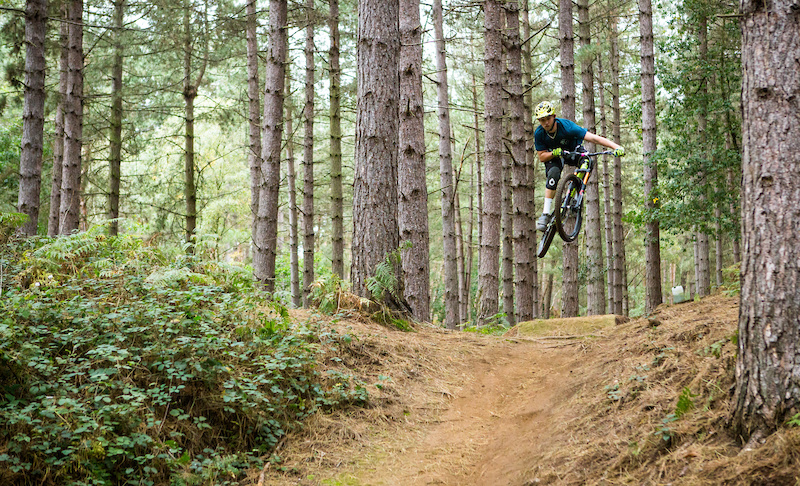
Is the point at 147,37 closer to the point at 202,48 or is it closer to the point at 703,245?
the point at 202,48

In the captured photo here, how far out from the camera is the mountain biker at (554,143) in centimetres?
807

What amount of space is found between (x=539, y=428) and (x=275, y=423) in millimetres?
2074

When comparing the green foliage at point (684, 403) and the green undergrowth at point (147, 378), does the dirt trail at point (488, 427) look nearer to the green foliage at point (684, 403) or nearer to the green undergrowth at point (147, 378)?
the green undergrowth at point (147, 378)

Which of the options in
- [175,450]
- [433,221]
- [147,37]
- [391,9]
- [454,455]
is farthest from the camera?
[433,221]

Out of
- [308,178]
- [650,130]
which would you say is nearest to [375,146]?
[650,130]

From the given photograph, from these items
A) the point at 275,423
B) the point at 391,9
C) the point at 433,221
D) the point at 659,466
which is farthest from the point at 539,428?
the point at 433,221

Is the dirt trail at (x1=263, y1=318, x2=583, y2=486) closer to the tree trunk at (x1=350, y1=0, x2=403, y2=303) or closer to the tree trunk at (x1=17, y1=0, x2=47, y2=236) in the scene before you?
the tree trunk at (x1=350, y1=0, x2=403, y2=303)

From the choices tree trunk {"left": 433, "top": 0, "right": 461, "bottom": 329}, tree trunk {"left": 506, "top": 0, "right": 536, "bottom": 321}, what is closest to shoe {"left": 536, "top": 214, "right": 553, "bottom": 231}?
tree trunk {"left": 506, "top": 0, "right": 536, "bottom": 321}

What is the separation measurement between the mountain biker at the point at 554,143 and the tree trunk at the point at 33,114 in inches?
280

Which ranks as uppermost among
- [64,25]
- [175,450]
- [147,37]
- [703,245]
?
[64,25]

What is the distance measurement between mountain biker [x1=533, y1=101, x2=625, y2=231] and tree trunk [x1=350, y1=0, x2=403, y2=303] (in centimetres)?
219

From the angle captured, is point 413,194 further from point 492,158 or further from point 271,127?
point 271,127

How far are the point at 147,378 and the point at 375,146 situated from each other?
3912mm

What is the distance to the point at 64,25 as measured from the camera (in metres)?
14.8
